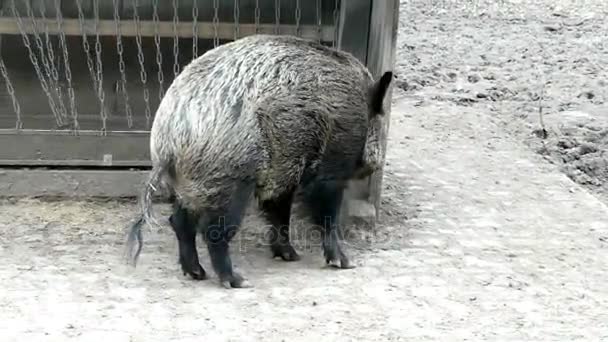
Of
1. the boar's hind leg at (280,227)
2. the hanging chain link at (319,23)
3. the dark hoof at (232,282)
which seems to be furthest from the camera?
the hanging chain link at (319,23)

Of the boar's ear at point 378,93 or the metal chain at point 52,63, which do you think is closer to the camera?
the boar's ear at point 378,93

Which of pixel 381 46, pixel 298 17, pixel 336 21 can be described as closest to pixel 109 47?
pixel 298 17

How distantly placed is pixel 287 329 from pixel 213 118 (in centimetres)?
92

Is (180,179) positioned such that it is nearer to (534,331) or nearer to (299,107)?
(299,107)

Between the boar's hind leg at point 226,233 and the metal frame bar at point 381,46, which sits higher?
the metal frame bar at point 381,46

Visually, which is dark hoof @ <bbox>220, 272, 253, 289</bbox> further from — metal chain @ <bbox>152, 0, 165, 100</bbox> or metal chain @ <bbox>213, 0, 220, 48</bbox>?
metal chain @ <bbox>213, 0, 220, 48</bbox>

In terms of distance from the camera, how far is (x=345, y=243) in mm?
4625

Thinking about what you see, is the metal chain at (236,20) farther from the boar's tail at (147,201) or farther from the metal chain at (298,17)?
the boar's tail at (147,201)

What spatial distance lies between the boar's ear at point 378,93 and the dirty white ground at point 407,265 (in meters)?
0.70

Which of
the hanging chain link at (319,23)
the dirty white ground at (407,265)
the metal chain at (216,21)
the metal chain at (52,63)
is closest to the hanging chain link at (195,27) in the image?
the metal chain at (216,21)

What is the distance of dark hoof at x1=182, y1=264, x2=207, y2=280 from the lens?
4.05 metres

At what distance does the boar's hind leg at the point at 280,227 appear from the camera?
4355 millimetres

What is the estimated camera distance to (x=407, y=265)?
14.1ft

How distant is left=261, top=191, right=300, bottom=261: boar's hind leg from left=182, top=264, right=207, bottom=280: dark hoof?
45cm
